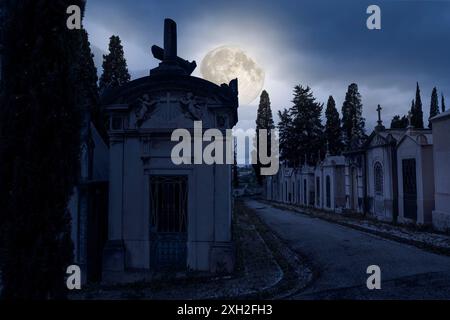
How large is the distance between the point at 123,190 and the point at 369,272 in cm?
533

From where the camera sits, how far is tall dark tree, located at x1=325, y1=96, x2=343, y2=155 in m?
41.7

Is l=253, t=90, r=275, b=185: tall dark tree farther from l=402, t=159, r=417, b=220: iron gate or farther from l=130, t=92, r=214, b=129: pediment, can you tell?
l=130, t=92, r=214, b=129: pediment

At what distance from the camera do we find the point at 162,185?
8094 mm

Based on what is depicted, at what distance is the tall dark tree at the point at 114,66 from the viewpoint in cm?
1886

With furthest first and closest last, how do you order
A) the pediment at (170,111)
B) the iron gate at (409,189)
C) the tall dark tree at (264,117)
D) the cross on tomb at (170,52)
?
the tall dark tree at (264,117) → the iron gate at (409,189) → the cross on tomb at (170,52) → the pediment at (170,111)

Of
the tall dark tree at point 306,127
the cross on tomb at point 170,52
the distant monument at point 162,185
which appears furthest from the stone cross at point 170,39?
the tall dark tree at point 306,127

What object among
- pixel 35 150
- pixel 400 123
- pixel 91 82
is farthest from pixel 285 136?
pixel 35 150

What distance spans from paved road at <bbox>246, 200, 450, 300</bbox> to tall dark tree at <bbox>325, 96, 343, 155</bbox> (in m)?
29.6

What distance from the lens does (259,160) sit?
45375 mm

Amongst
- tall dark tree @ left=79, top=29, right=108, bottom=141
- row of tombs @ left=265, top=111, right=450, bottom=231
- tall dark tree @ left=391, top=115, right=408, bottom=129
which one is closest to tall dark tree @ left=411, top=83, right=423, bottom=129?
tall dark tree @ left=391, top=115, right=408, bottom=129

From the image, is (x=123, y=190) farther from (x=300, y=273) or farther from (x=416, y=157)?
(x=416, y=157)

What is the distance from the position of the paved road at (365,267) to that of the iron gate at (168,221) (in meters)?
2.90

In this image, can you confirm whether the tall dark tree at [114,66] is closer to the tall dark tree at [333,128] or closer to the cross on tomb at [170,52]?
the cross on tomb at [170,52]
